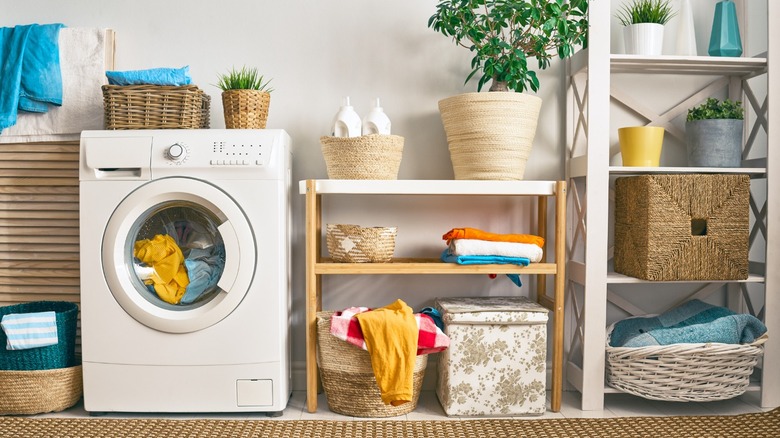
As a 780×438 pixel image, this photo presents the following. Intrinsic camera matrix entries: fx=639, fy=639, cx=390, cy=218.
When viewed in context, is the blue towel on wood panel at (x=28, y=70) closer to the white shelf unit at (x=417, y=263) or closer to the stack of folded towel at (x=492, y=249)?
the white shelf unit at (x=417, y=263)

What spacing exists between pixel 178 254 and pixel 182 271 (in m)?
0.06

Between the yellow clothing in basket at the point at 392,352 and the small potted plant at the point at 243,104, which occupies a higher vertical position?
the small potted plant at the point at 243,104

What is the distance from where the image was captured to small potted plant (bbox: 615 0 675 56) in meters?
2.38

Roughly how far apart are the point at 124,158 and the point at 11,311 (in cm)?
80

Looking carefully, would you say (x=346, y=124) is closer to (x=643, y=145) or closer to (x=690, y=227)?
(x=643, y=145)

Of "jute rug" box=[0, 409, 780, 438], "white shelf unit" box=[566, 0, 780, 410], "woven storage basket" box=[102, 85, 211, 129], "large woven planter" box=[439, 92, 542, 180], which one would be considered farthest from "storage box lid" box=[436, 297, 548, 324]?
"woven storage basket" box=[102, 85, 211, 129]

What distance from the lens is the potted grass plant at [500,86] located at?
2244 millimetres

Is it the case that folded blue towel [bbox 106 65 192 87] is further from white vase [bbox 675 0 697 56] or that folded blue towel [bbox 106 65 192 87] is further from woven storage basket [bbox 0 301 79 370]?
white vase [bbox 675 0 697 56]

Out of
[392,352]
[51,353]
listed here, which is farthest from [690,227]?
[51,353]

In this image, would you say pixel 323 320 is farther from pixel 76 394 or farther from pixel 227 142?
pixel 76 394

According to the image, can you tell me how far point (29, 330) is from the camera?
7.11ft

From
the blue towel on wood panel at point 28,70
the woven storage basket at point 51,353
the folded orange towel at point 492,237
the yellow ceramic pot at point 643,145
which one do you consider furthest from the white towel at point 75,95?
the yellow ceramic pot at point 643,145

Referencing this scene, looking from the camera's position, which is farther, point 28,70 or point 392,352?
point 28,70

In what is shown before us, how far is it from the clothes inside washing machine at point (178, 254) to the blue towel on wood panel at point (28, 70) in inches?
27.9
